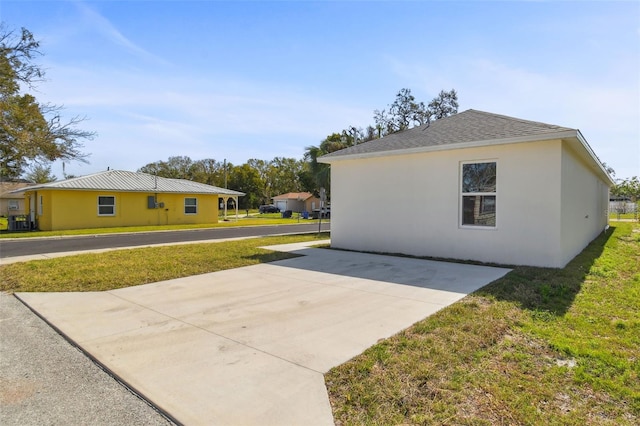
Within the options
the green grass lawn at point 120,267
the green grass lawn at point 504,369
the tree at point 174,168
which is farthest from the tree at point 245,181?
the green grass lawn at point 504,369

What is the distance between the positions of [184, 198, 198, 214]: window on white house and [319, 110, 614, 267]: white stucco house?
1763 cm

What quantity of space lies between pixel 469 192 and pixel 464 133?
1.58 meters

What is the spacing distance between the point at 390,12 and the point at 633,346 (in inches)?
348

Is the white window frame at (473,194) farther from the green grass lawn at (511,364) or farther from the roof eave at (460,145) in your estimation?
the green grass lawn at (511,364)

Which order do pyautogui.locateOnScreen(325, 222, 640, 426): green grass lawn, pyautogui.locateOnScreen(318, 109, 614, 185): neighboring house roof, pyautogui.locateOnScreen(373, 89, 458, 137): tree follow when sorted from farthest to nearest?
pyautogui.locateOnScreen(373, 89, 458, 137): tree, pyautogui.locateOnScreen(318, 109, 614, 185): neighboring house roof, pyautogui.locateOnScreen(325, 222, 640, 426): green grass lawn

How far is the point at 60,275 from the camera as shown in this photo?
7.53 m

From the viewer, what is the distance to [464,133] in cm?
912

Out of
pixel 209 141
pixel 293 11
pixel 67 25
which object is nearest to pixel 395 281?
pixel 293 11

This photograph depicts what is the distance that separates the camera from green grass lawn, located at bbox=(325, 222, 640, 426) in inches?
102

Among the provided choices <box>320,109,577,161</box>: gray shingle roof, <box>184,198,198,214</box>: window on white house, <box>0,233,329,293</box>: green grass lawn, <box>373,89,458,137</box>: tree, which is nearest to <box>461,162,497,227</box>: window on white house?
<box>320,109,577,161</box>: gray shingle roof

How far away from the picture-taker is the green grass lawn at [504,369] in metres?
2.59

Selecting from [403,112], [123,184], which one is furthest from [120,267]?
[403,112]

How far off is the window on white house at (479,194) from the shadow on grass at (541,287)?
4.78 ft

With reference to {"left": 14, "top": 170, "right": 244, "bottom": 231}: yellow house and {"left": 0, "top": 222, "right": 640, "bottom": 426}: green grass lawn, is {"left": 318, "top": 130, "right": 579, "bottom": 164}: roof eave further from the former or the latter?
{"left": 14, "top": 170, "right": 244, "bottom": 231}: yellow house
